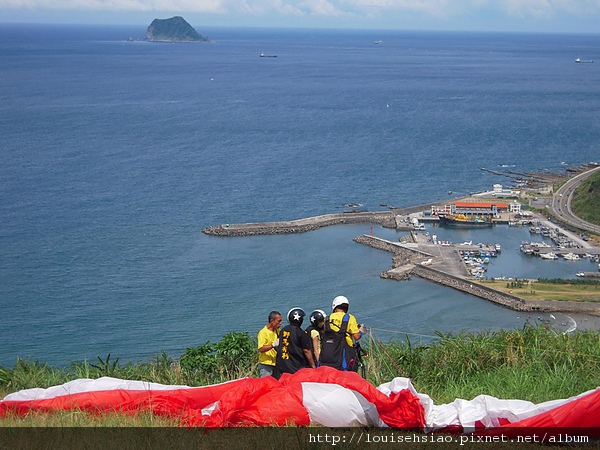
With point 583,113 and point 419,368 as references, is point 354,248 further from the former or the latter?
point 583,113

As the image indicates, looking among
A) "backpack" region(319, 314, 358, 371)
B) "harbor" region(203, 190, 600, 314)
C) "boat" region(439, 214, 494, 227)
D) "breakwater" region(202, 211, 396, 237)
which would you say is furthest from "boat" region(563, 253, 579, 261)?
"backpack" region(319, 314, 358, 371)

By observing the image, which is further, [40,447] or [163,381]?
[163,381]

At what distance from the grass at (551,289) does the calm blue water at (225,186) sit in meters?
1.50

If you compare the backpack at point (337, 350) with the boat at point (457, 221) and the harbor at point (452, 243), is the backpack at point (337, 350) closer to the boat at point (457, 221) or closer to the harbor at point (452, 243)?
the harbor at point (452, 243)

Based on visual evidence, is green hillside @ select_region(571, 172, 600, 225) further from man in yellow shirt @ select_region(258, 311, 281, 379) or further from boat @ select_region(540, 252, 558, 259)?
man in yellow shirt @ select_region(258, 311, 281, 379)

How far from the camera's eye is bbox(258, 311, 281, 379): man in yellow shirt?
7191 mm

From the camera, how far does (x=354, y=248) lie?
128 ft

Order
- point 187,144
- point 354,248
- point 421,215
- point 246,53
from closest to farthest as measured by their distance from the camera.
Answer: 1. point 354,248
2. point 421,215
3. point 187,144
4. point 246,53

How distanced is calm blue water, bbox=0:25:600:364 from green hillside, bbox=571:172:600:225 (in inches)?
198

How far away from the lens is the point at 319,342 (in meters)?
7.04

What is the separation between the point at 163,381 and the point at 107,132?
58.5 m

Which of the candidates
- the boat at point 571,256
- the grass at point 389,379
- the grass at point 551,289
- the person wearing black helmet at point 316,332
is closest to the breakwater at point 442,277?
the grass at point 551,289

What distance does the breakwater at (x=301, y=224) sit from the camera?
39.8 m

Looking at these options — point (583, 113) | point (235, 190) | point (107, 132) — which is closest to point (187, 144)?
point (107, 132)
